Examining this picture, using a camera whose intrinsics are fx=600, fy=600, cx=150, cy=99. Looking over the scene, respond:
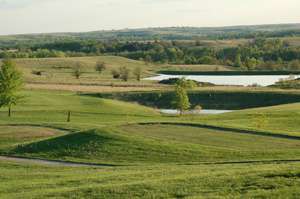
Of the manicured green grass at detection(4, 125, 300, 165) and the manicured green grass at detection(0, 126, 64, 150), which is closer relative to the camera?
the manicured green grass at detection(4, 125, 300, 165)

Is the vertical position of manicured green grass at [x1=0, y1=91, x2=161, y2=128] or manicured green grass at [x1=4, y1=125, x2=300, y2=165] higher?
manicured green grass at [x1=4, y1=125, x2=300, y2=165]

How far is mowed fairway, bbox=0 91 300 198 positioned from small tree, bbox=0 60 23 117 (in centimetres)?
657

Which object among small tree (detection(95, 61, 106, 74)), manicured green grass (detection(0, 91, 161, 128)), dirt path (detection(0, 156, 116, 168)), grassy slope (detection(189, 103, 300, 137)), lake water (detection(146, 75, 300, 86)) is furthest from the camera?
small tree (detection(95, 61, 106, 74))

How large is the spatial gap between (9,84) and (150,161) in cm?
3395

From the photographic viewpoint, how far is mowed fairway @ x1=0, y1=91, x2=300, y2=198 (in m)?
21.3

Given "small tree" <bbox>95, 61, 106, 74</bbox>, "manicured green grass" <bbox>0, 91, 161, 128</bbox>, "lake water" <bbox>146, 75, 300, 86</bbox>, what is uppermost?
"manicured green grass" <bbox>0, 91, 161, 128</bbox>

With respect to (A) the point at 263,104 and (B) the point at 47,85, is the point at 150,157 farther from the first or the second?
(B) the point at 47,85

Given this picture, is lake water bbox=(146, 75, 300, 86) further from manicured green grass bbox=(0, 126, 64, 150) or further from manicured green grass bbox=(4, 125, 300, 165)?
manicured green grass bbox=(4, 125, 300, 165)

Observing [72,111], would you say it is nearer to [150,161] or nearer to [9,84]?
[9,84]

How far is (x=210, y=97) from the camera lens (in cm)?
9419

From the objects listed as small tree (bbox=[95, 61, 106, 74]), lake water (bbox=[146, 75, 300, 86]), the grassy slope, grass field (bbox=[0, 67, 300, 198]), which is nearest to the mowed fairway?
grass field (bbox=[0, 67, 300, 198])

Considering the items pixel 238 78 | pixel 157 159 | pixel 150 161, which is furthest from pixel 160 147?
pixel 238 78

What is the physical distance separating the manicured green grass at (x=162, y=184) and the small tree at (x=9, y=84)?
3625 cm

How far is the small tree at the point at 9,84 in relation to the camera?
209 feet
